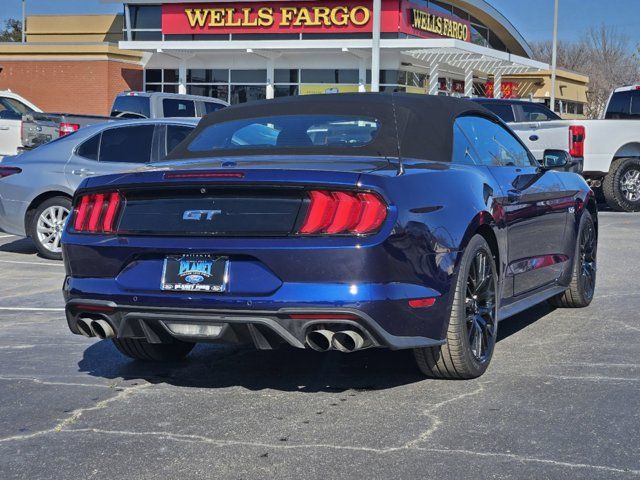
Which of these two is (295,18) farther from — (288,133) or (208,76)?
(288,133)

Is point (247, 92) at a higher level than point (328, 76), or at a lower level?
lower

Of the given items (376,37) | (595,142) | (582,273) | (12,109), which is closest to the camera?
(582,273)

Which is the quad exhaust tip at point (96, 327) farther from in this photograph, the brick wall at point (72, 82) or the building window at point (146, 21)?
the building window at point (146, 21)

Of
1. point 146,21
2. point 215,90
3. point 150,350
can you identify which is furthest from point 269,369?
point 146,21

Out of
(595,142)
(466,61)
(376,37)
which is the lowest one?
(595,142)

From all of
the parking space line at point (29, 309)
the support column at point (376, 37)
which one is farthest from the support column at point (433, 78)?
the parking space line at point (29, 309)

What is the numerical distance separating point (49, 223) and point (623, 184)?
10.8m

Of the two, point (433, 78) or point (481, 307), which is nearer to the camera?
point (481, 307)

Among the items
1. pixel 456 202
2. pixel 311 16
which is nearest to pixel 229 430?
pixel 456 202

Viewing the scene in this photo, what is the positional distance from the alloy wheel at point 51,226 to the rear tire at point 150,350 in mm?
5684

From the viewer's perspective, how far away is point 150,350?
607cm

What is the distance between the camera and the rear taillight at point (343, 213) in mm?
4703

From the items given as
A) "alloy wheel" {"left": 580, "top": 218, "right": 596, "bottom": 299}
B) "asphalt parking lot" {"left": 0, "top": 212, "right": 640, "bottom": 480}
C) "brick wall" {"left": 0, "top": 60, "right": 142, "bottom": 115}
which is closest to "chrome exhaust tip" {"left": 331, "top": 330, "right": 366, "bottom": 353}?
"asphalt parking lot" {"left": 0, "top": 212, "right": 640, "bottom": 480}

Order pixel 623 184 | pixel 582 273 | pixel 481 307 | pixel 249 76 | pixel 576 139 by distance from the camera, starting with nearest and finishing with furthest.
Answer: pixel 481 307 → pixel 582 273 → pixel 576 139 → pixel 623 184 → pixel 249 76
